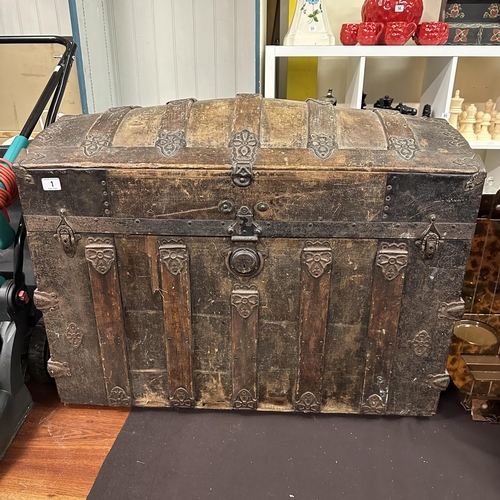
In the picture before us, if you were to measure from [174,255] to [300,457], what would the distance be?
0.83 meters

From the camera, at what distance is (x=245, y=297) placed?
1.59 metres

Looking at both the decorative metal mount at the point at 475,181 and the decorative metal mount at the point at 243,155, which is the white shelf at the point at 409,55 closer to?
the decorative metal mount at the point at 243,155

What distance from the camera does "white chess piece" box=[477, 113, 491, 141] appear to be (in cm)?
245

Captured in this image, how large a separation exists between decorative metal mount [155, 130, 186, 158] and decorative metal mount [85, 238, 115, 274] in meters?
0.35

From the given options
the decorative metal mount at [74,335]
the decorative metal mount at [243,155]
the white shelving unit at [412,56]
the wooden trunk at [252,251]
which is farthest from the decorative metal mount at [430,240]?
the decorative metal mount at [74,335]

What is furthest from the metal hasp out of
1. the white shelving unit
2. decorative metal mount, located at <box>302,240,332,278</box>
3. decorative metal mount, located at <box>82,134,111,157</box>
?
the white shelving unit

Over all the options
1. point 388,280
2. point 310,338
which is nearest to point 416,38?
point 388,280

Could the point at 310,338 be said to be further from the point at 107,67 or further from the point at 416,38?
the point at 107,67

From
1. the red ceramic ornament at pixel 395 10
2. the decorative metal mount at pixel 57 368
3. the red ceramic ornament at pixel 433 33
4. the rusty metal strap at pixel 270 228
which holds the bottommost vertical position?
the decorative metal mount at pixel 57 368

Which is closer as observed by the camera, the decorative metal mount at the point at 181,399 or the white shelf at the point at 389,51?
the decorative metal mount at the point at 181,399

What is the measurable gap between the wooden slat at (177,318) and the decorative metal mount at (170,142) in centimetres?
29

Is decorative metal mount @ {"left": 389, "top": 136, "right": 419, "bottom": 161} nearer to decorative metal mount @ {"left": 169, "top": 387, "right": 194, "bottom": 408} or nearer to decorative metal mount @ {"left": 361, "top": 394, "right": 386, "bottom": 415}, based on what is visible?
decorative metal mount @ {"left": 361, "top": 394, "right": 386, "bottom": 415}

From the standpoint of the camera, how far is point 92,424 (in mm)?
1772

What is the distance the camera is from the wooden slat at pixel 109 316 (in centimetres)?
157
